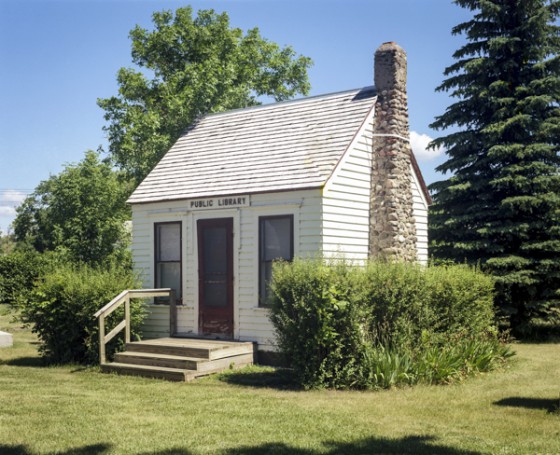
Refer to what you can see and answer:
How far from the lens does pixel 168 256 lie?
17.3 m

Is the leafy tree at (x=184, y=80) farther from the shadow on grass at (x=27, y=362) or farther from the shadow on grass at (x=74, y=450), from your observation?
the shadow on grass at (x=74, y=450)

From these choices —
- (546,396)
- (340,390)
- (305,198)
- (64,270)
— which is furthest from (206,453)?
(64,270)

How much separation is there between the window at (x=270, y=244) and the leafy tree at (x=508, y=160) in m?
7.58

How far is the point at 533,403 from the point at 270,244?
21.7 ft

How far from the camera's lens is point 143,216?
58.5 ft

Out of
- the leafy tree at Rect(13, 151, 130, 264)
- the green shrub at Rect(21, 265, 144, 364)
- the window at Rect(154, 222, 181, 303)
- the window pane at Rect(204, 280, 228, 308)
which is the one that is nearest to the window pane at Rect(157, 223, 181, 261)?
the window at Rect(154, 222, 181, 303)

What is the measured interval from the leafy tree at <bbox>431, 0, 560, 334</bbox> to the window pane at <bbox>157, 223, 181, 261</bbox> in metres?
8.57

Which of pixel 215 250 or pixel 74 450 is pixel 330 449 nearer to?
pixel 74 450

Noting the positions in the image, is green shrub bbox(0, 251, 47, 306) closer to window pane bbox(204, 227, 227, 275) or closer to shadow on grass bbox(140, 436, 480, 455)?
window pane bbox(204, 227, 227, 275)

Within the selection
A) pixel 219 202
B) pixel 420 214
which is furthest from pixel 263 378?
pixel 420 214

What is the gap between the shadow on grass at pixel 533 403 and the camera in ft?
34.2

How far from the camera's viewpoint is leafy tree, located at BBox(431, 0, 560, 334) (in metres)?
20.3

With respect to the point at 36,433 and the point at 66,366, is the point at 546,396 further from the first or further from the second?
the point at 66,366

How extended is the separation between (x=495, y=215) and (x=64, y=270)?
1238cm
